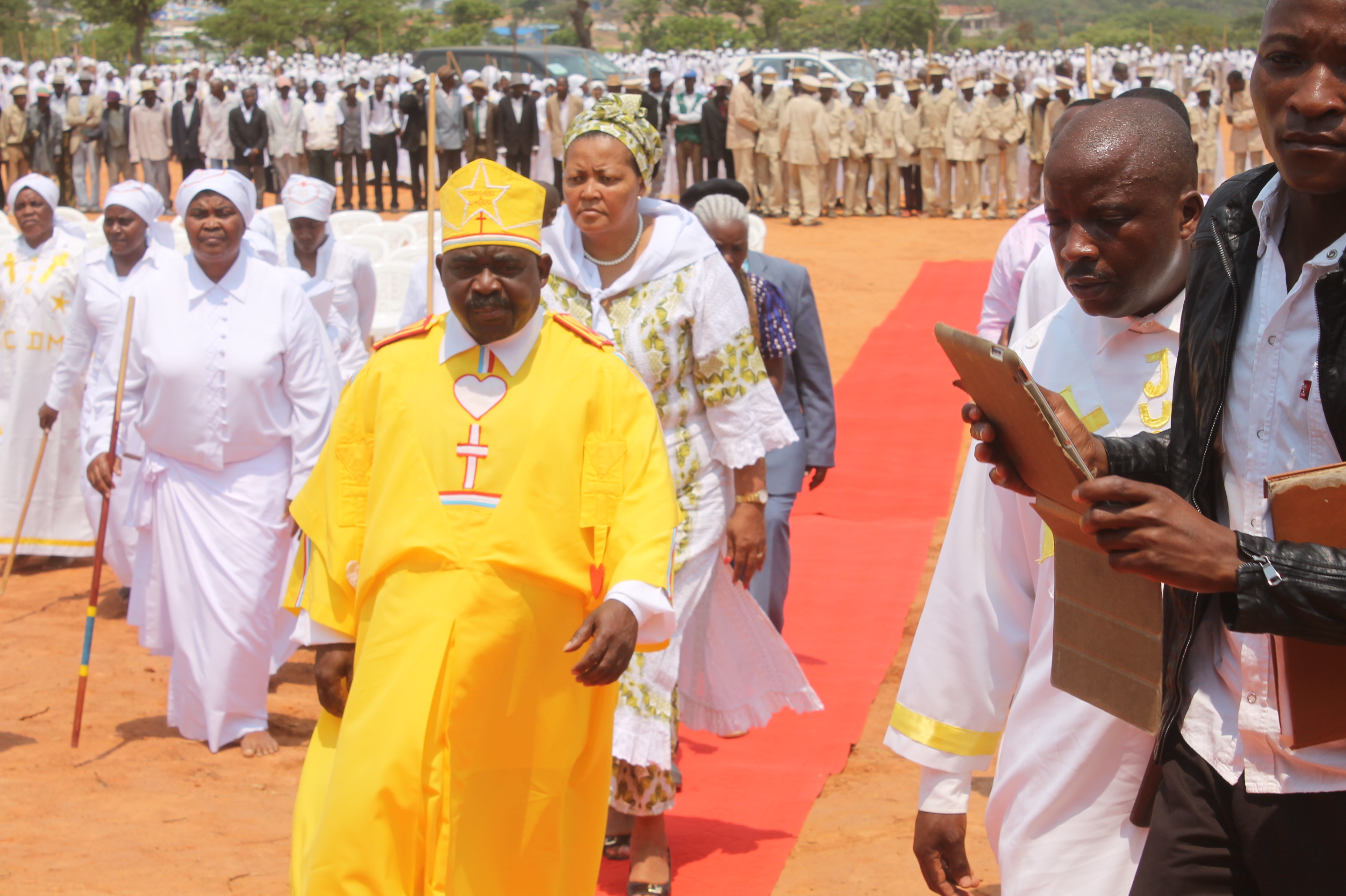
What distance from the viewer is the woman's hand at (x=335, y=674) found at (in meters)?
3.75

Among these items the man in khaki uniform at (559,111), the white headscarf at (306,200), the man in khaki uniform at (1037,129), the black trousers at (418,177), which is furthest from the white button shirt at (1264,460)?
the man in khaki uniform at (559,111)

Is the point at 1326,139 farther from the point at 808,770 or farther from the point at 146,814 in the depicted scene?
the point at 146,814

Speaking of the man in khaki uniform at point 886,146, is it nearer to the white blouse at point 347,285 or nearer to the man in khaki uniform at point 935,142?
the man in khaki uniform at point 935,142

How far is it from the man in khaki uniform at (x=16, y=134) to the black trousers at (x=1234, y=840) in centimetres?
2767

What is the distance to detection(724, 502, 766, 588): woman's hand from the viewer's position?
16.5ft

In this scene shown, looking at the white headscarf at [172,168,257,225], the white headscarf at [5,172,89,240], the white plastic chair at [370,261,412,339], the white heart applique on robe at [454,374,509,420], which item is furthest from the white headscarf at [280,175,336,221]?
the white heart applique on robe at [454,374,509,420]

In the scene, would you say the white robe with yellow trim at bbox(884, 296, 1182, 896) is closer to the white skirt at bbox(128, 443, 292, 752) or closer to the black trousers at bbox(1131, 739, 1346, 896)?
the black trousers at bbox(1131, 739, 1346, 896)

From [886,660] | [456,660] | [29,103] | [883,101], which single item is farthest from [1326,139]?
[29,103]

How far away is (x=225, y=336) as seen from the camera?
631 cm

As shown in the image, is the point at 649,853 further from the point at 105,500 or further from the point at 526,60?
the point at 526,60

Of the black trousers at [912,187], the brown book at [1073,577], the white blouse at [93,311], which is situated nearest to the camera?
the brown book at [1073,577]

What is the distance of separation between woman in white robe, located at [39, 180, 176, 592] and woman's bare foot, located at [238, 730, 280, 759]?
5.44 feet

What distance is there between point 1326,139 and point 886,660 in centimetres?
537

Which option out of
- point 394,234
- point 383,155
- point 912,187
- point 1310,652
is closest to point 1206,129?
point 912,187
